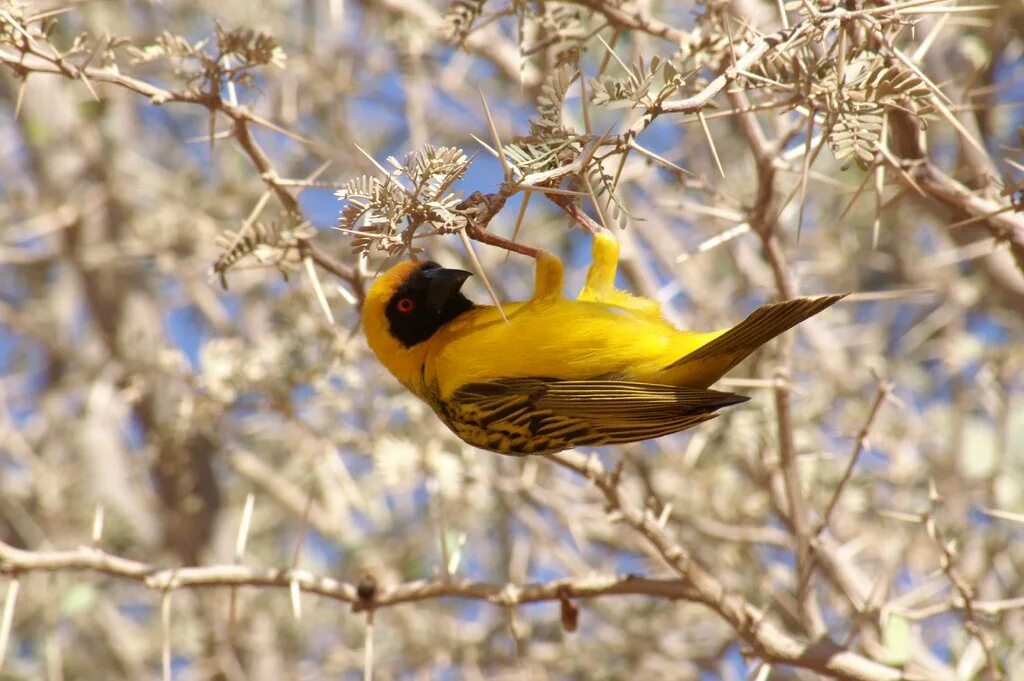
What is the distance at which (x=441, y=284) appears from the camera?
3.60 metres

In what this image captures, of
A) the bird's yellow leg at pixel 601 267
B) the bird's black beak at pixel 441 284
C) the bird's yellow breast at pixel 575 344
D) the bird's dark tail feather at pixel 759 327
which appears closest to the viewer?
the bird's dark tail feather at pixel 759 327

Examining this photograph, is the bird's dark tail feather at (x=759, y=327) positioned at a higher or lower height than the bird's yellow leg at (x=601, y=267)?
lower

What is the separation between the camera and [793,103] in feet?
7.52

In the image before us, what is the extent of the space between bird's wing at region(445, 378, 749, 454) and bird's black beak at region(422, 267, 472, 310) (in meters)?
0.38

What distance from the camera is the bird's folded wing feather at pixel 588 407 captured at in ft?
9.44

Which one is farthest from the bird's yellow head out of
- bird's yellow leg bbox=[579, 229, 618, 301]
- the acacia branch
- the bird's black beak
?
the acacia branch

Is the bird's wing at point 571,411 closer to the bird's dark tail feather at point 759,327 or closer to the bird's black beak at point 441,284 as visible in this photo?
the bird's dark tail feather at point 759,327

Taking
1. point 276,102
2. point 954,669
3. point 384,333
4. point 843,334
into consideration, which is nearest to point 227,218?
point 276,102

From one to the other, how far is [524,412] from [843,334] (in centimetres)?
360

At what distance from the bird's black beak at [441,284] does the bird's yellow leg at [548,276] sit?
383 millimetres

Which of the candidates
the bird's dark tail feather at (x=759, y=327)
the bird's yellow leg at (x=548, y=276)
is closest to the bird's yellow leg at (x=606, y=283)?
the bird's yellow leg at (x=548, y=276)

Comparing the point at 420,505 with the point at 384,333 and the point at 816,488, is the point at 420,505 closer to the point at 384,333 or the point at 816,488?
the point at 816,488

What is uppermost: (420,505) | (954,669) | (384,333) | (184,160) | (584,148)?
(184,160)

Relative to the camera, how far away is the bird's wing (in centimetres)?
289
